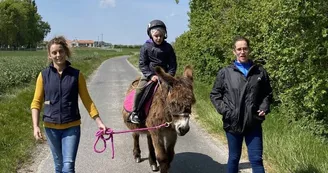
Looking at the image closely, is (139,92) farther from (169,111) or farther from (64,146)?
(64,146)

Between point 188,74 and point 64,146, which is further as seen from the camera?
point 188,74

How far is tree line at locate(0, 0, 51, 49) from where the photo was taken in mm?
102625

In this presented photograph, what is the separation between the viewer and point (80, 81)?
4.56 metres

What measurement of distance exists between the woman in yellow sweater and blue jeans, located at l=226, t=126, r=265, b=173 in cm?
165

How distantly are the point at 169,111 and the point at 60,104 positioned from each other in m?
1.58

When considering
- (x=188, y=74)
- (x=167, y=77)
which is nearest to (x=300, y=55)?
(x=188, y=74)

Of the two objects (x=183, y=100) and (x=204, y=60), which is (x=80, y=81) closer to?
(x=183, y=100)

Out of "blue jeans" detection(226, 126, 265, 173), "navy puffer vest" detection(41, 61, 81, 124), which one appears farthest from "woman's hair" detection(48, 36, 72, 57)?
"blue jeans" detection(226, 126, 265, 173)

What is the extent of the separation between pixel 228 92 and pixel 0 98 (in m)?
10.3

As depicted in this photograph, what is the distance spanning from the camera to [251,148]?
4.63 m

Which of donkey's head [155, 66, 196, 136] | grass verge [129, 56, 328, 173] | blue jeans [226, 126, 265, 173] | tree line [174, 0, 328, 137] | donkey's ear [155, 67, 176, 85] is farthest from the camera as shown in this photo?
tree line [174, 0, 328, 137]

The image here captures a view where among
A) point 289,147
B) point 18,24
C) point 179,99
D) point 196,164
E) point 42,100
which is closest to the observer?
point 42,100

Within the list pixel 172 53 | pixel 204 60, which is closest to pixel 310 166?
pixel 172 53

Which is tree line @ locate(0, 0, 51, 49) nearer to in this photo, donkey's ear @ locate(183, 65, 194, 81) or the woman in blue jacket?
donkey's ear @ locate(183, 65, 194, 81)
